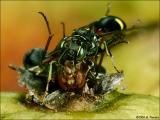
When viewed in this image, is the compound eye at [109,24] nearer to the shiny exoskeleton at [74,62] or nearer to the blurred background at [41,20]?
the shiny exoskeleton at [74,62]

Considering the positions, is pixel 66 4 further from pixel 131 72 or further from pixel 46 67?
pixel 46 67

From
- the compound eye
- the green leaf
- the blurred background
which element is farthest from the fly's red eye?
the blurred background

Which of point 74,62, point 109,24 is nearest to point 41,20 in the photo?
point 109,24

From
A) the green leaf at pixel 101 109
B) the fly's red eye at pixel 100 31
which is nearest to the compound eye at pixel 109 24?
the fly's red eye at pixel 100 31

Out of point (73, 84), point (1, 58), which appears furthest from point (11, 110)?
point (1, 58)

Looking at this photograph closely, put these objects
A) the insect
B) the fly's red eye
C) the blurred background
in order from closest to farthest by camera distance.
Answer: the insect
the fly's red eye
the blurred background

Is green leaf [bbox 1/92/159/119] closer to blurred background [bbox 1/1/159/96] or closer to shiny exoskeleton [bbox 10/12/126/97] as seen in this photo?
shiny exoskeleton [bbox 10/12/126/97]

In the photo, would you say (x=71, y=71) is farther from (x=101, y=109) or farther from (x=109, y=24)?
(x=109, y=24)

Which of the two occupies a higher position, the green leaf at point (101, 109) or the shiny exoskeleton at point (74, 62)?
the shiny exoskeleton at point (74, 62)

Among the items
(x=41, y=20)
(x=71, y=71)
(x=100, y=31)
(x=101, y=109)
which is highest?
(x=41, y=20)
